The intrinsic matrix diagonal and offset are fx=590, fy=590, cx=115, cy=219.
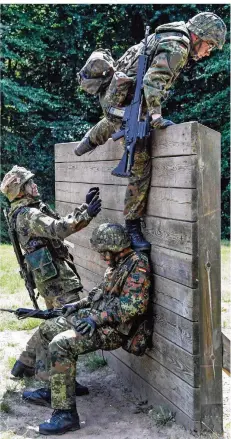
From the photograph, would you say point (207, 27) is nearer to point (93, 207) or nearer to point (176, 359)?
point (93, 207)

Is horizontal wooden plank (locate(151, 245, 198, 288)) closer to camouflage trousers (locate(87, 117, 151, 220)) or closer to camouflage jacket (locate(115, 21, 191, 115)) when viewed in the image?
camouflage trousers (locate(87, 117, 151, 220))

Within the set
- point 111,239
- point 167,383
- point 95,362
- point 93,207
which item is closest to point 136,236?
point 111,239

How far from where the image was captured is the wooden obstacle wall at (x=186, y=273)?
3.85 meters

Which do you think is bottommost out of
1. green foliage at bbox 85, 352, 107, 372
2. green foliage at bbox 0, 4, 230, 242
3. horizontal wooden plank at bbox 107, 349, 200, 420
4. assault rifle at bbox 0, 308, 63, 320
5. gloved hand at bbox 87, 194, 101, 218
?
green foliage at bbox 85, 352, 107, 372

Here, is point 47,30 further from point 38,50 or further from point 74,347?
point 74,347

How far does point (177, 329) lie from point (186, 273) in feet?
1.43

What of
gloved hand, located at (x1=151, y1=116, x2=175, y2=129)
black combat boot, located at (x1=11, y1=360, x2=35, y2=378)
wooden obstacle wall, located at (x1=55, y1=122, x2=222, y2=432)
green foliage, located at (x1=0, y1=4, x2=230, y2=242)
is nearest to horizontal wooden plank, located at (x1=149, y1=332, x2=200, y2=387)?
wooden obstacle wall, located at (x1=55, y1=122, x2=222, y2=432)

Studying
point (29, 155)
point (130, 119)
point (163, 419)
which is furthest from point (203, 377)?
point (29, 155)

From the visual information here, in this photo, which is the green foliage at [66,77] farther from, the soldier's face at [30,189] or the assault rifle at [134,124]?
the assault rifle at [134,124]

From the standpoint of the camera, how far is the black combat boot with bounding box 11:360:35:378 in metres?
5.43

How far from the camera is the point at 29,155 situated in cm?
1478

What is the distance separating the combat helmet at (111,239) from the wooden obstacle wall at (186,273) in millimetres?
224

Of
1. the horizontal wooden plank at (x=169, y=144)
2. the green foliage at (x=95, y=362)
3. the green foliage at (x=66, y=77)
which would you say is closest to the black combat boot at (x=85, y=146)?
the horizontal wooden plank at (x=169, y=144)

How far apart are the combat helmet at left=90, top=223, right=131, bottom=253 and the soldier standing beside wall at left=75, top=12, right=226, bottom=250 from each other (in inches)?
5.9
